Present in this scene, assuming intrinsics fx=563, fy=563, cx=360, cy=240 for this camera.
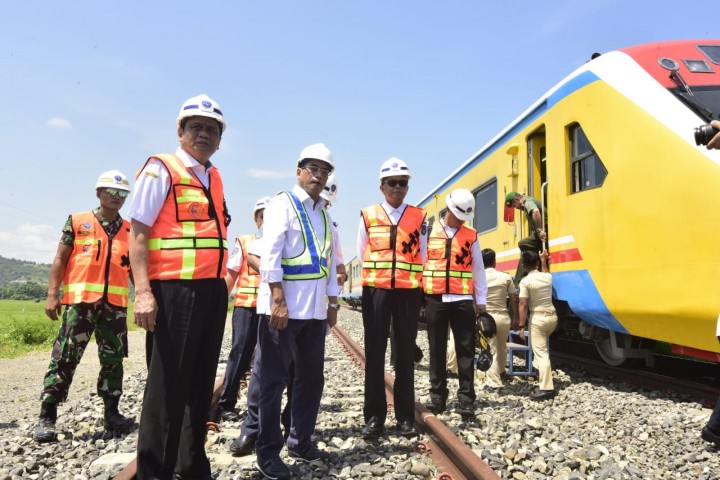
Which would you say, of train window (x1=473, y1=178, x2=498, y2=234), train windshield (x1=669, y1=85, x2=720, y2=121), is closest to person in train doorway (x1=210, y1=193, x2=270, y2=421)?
train windshield (x1=669, y1=85, x2=720, y2=121)

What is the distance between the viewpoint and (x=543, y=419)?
5.00m

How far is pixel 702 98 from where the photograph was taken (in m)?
5.57

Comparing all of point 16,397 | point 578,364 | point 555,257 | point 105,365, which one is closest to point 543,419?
point 555,257

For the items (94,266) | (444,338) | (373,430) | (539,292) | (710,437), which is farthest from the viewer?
(539,292)

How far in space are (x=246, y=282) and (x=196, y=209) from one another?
260 cm

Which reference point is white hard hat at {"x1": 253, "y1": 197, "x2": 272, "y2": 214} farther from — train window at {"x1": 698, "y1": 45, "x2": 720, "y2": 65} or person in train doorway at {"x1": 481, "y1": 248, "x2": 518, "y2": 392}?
train window at {"x1": 698, "y1": 45, "x2": 720, "y2": 65}

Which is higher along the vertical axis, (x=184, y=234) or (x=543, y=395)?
(x=184, y=234)

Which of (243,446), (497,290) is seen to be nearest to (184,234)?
(243,446)

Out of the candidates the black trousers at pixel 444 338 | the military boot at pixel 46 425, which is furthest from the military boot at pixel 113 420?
the black trousers at pixel 444 338

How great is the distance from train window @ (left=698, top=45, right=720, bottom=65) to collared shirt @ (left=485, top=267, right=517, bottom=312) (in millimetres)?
3259

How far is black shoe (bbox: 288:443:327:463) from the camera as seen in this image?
12.4 ft

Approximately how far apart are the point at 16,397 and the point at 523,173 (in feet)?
24.7

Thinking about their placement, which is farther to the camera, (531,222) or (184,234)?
(531,222)

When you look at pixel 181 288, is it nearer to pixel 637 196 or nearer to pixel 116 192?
pixel 116 192
